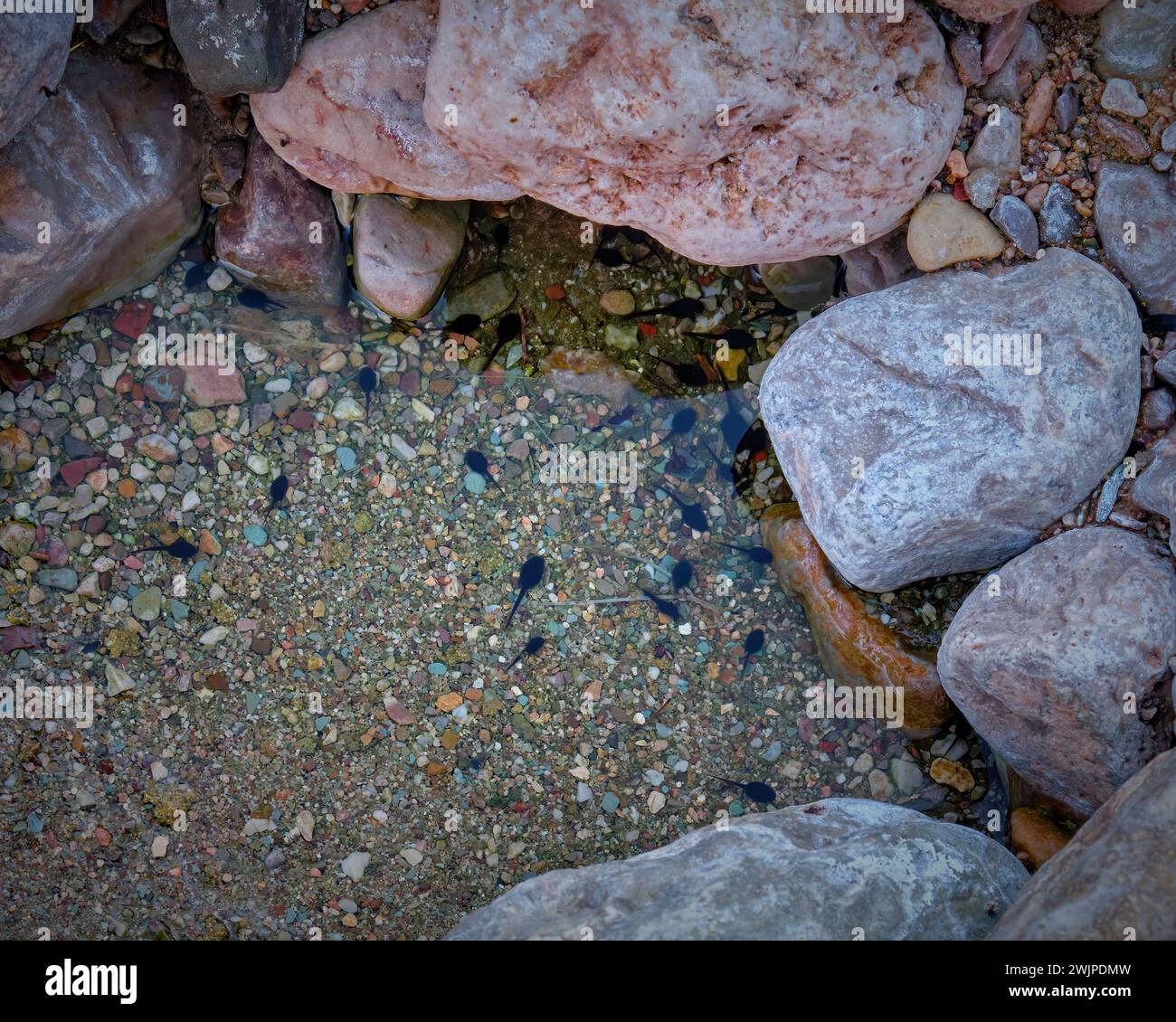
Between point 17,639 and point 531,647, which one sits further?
point 531,647

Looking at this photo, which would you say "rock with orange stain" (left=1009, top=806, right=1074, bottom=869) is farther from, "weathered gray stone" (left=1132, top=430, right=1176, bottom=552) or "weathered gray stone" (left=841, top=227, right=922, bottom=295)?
"weathered gray stone" (left=841, top=227, right=922, bottom=295)

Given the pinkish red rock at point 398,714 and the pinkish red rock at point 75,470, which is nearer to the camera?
the pinkish red rock at point 398,714

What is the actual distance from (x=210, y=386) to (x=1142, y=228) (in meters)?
3.62

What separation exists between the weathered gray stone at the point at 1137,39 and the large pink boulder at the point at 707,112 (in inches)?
21.5

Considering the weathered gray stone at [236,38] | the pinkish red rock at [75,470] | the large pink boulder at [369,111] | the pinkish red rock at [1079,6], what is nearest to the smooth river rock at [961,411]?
the pinkish red rock at [1079,6]

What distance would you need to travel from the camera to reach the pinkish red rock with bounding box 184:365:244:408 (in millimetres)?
4160

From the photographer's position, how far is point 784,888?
290cm

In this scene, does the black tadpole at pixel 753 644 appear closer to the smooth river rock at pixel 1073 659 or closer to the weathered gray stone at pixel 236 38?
the smooth river rock at pixel 1073 659

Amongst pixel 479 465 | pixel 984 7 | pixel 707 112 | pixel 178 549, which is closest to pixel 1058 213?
pixel 984 7

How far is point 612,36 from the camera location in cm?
315

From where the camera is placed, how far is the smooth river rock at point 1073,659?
3.15 metres

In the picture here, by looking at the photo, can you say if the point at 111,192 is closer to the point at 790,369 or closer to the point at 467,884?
the point at 790,369

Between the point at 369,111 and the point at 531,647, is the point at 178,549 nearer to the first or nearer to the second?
the point at 531,647
